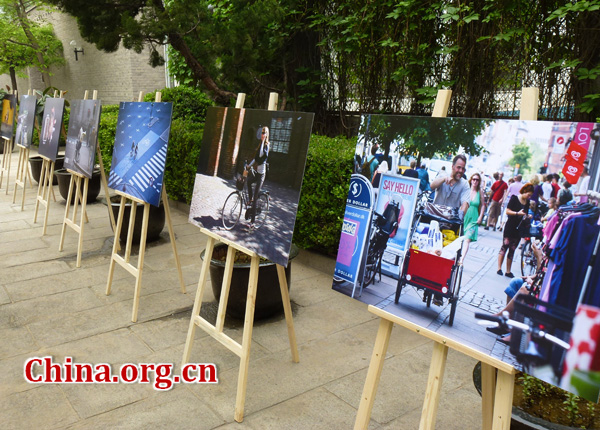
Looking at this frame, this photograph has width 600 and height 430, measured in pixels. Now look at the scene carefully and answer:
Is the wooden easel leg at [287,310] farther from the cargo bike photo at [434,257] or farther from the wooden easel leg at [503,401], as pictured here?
the wooden easel leg at [503,401]

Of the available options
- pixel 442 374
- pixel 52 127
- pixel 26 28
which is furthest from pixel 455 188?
pixel 26 28

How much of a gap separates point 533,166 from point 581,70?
113 inches

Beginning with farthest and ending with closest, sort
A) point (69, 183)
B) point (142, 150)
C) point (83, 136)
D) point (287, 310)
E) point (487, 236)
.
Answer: point (69, 183) → point (83, 136) → point (142, 150) → point (287, 310) → point (487, 236)

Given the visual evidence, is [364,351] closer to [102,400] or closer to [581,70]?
[102,400]

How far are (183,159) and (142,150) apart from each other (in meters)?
2.53

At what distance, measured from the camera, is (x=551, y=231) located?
146 centimetres

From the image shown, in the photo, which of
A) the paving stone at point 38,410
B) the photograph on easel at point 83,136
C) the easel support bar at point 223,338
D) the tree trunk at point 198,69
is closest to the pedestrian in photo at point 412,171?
the easel support bar at point 223,338

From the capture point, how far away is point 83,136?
4.64 meters

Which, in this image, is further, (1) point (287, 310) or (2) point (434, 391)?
(1) point (287, 310)

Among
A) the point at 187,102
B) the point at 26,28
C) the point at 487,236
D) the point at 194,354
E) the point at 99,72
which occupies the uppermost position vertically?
the point at 26,28

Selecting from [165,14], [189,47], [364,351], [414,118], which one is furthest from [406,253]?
[189,47]

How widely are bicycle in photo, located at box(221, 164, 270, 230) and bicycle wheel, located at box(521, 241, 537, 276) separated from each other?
132cm

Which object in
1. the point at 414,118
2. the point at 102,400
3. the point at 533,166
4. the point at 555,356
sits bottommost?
the point at 102,400

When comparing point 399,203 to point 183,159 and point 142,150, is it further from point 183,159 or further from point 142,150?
point 183,159
